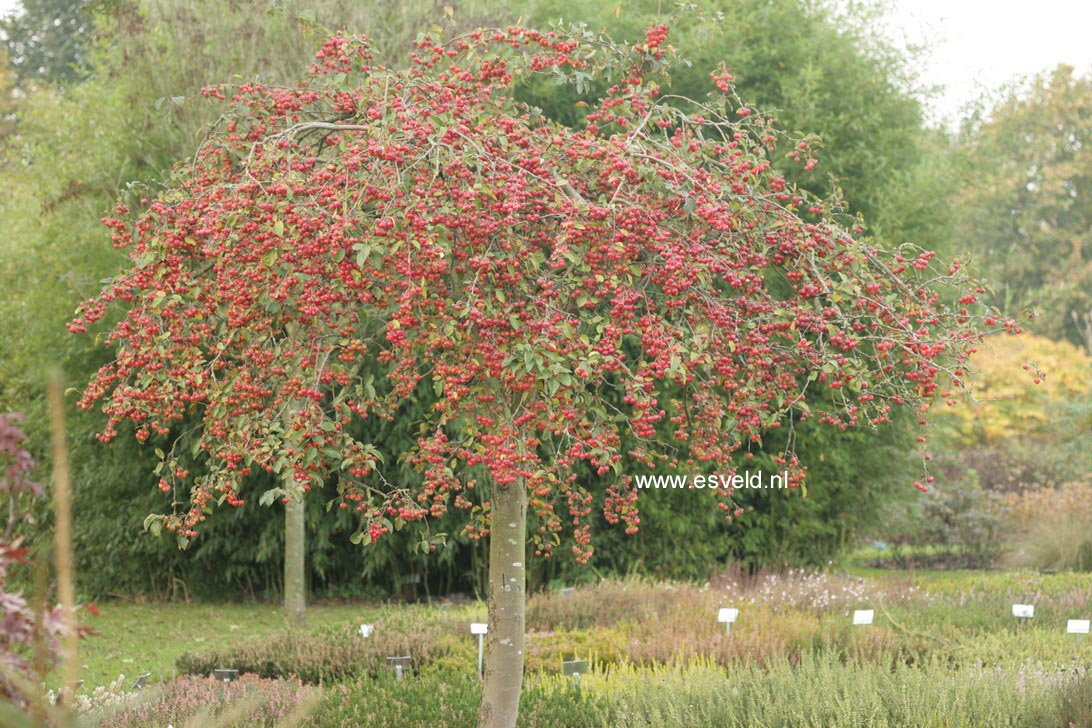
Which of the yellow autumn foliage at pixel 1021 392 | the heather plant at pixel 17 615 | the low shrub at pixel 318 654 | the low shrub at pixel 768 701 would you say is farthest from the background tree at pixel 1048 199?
the heather plant at pixel 17 615

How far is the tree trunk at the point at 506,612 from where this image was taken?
14.3 ft

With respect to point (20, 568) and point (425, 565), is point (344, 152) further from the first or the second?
point (20, 568)

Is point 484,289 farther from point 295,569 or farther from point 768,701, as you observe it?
point 295,569

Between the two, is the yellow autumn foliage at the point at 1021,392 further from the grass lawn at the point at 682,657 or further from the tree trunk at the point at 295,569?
the tree trunk at the point at 295,569

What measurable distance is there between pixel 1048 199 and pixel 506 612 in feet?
84.4

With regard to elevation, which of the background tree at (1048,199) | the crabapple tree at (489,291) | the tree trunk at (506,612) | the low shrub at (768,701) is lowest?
the low shrub at (768,701)

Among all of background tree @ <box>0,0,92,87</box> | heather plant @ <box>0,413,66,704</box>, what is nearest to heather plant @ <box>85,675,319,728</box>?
heather plant @ <box>0,413,66,704</box>

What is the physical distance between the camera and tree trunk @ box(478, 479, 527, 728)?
4367 mm

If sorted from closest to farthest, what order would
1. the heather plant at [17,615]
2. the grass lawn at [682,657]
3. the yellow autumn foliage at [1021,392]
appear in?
the heather plant at [17,615]
the grass lawn at [682,657]
the yellow autumn foliage at [1021,392]

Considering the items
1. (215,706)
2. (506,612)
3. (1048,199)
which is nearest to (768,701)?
(506,612)

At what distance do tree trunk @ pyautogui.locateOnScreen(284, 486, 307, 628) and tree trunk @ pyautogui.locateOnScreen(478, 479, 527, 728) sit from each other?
4522mm

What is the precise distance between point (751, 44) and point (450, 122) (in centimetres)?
740

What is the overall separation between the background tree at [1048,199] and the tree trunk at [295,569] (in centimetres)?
2094

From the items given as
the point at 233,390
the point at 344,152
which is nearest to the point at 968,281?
the point at 344,152
